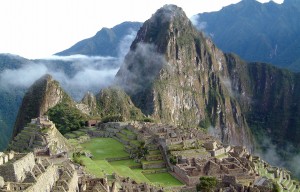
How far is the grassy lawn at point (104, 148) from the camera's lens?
57.3 meters

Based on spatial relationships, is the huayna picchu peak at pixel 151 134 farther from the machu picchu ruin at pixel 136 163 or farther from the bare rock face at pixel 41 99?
the bare rock face at pixel 41 99

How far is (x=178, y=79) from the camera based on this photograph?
559ft

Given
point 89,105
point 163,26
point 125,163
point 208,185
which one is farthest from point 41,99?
point 163,26

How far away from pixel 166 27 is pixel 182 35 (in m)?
9.14

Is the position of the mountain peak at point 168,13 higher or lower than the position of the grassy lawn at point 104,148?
higher

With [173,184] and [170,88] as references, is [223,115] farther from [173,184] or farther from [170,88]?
[173,184]

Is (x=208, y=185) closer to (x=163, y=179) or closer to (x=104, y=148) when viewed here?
(x=163, y=179)

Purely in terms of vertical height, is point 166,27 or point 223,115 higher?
point 166,27

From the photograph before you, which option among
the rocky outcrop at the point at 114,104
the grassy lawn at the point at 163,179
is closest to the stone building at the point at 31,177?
the grassy lawn at the point at 163,179

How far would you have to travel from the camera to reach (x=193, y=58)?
182 metres

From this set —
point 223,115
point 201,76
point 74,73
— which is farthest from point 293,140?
point 74,73

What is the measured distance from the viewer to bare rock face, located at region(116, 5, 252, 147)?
524 ft

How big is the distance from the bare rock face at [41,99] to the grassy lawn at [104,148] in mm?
36075

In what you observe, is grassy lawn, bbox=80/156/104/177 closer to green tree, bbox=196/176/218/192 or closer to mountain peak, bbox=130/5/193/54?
green tree, bbox=196/176/218/192
